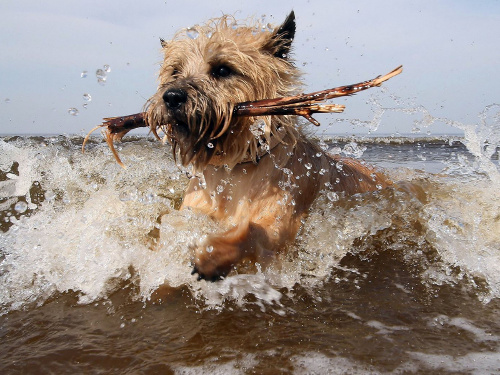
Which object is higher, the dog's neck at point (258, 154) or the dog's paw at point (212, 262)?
the dog's neck at point (258, 154)

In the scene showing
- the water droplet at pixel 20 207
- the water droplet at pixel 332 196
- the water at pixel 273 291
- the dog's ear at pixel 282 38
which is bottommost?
the water at pixel 273 291

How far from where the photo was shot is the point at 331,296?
2.87 meters

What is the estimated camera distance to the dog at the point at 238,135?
3.08 meters

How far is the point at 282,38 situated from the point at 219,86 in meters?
0.82

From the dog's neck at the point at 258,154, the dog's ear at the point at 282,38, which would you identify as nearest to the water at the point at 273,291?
the dog's neck at the point at 258,154

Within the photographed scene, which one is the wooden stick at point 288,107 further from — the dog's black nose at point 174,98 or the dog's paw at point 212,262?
the dog's paw at point 212,262

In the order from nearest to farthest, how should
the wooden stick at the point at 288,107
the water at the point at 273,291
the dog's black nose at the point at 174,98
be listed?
the water at the point at 273,291 < the wooden stick at the point at 288,107 < the dog's black nose at the point at 174,98

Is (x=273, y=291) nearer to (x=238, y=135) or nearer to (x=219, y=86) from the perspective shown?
(x=238, y=135)

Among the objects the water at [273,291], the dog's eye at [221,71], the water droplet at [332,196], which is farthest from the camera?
the water droplet at [332,196]

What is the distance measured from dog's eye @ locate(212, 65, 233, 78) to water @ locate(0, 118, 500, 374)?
110cm

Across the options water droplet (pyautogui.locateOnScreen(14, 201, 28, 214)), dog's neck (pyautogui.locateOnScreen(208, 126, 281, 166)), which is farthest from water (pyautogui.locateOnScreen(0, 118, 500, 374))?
dog's neck (pyautogui.locateOnScreen(208, 126, 281, 166))

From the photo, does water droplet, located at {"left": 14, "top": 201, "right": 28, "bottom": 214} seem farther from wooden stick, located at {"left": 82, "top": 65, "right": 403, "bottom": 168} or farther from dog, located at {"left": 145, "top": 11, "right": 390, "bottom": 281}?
dog, located at {"left": 145, "top": 11, "right": 390, "bottom": 281}

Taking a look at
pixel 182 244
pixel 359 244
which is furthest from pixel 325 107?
pixel 359 244

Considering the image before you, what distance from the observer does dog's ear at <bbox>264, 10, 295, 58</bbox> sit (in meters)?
3.68
